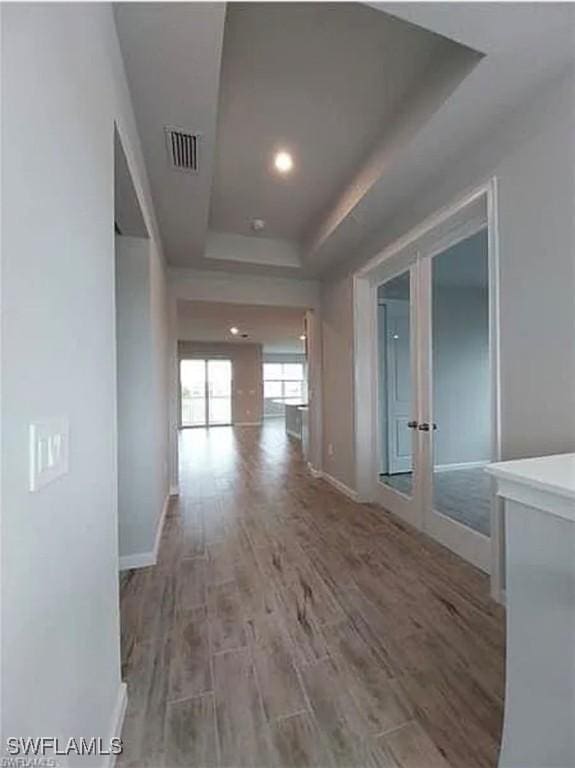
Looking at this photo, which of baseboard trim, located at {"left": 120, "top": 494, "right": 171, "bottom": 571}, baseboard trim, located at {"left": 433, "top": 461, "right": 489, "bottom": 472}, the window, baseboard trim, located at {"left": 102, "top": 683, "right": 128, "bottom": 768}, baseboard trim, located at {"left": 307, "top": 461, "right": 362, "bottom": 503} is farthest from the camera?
the window

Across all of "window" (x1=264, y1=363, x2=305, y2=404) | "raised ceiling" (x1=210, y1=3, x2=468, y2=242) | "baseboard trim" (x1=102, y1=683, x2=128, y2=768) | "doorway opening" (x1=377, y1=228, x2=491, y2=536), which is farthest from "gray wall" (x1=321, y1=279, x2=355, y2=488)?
"window" (x1=264, y1=363, x2=305, y2=404)

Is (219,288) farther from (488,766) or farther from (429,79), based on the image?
(488,766)

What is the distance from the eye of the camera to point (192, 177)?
103 inches

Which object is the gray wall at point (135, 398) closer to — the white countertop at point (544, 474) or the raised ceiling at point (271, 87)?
the raised ceiling at point (271, 87)

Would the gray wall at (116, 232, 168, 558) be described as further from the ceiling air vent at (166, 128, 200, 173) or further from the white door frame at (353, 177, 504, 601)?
the white door frame at (353, 177, 504, 601)

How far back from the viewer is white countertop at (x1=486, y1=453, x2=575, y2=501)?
925 millimetres

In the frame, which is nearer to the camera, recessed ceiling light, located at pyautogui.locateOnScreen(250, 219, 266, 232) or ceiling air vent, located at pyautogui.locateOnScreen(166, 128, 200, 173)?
ceiling air vent, located at pyautogui.locateOnScreen(166, 128, 200, 173)

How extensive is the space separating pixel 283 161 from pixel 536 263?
6.53ft

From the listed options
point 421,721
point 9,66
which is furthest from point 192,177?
point 421,721

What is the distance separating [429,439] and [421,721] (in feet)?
6.49

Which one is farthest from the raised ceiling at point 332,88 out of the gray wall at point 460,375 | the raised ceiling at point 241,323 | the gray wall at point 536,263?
the raised ceiling at point 241,323

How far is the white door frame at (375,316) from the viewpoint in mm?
2162

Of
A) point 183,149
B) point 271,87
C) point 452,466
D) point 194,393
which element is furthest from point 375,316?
point 194,393

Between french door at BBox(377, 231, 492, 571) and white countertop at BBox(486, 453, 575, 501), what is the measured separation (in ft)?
4.04
